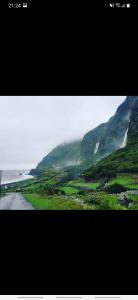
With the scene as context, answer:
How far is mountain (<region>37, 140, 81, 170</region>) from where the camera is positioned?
6.14 meters

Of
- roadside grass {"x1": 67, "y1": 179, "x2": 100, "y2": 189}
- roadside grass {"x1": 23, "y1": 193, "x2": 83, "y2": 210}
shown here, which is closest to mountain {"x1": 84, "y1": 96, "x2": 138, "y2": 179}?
roadside grass {"x1": 67, "y1": 179, "x2": 100, "y2": 189}

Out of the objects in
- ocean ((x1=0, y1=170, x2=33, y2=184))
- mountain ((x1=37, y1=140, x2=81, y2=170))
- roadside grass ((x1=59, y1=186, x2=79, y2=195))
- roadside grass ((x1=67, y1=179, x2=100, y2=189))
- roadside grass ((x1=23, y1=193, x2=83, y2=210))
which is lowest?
roadside grass ((x1=23, y1=193, x2=83, y2=210))

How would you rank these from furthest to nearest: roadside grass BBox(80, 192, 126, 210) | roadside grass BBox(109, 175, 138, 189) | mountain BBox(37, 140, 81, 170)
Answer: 1. mountain BBox(37, 140, 81, 170)
2. roadside grass BBox(109, 175, 138, 189)
3. roadside grass BBox(80, 192, 126, 210)

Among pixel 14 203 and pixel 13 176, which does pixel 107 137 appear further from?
pixel 14 203

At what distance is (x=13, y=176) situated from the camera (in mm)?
6211

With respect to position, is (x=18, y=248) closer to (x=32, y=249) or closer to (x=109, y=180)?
(x=32, y=249)

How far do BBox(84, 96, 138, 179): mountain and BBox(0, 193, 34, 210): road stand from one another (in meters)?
1.13

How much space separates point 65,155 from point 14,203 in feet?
3.89

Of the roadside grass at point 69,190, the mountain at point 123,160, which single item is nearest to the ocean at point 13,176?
the roadside grass at point 69,190

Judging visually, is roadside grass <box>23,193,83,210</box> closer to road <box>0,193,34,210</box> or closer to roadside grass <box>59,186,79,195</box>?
road <box>0,193,34,210</box>
